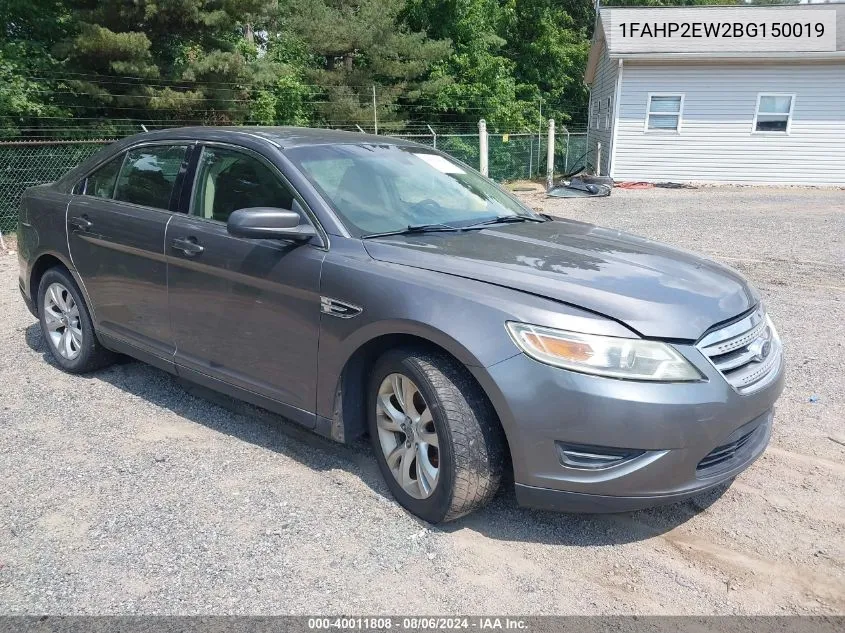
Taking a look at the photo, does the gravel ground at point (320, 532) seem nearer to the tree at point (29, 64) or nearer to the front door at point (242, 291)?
the front door at point (242, 291)

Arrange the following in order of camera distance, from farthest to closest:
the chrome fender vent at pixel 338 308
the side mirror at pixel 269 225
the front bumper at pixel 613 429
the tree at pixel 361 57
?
the tree at pixel 361 57
the side mirror at pixel 269 225
the chrome fender vent at pixel 338 308
the front bumper at pixel 613 429

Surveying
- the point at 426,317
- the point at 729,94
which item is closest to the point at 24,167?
the point at 426,317

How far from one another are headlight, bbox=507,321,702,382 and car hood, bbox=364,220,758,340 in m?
0.07

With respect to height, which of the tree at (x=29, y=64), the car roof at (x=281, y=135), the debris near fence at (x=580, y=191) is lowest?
the debris near fence at (x=580, y=191)

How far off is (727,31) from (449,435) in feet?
65.4

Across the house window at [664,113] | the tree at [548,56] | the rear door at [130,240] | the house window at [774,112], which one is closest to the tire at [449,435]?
the rear door at [130,240]

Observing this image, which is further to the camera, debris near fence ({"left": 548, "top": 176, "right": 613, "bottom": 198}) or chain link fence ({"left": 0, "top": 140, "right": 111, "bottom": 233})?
debris near fence ({"left": 548, "top": 176, "right": 613, "bottom": 198})

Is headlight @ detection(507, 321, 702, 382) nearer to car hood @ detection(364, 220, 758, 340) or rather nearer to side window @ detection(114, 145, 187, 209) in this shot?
car hood @ detection(364, 220, 758, 340)

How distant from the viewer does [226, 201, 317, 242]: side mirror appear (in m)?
3.13

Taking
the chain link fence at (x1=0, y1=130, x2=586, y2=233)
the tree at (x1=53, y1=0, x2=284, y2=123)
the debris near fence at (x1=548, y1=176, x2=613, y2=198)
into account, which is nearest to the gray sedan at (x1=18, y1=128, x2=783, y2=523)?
the chain link fence at (x1=0, y1=130, x2=586, y2=233)

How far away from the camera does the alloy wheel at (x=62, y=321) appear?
4.73m

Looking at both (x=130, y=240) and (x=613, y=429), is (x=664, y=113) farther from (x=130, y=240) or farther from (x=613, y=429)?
(x=613, y=429)

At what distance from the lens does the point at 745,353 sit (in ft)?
9.35

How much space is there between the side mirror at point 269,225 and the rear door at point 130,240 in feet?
3.06
